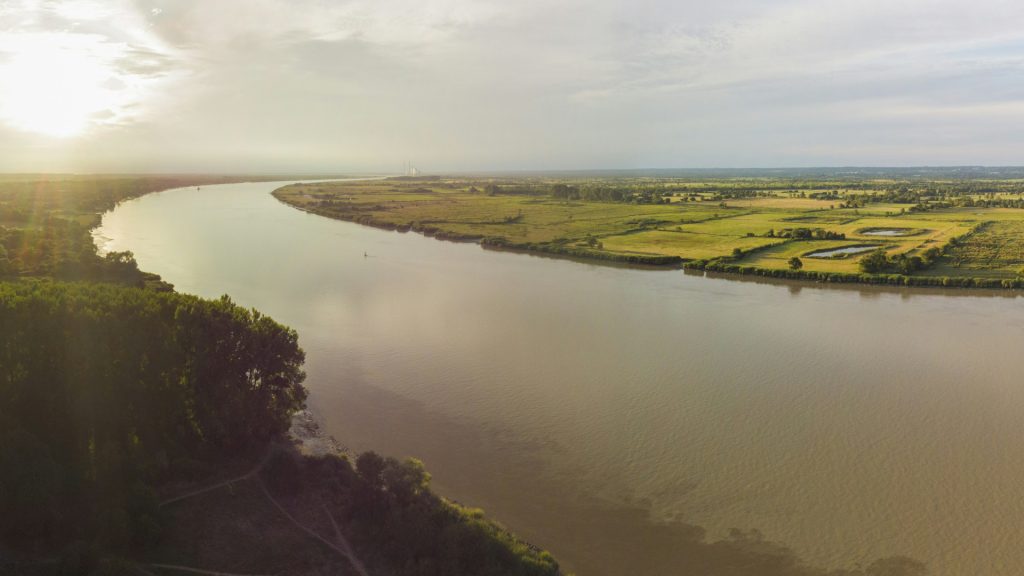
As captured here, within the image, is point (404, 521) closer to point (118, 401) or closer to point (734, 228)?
point (118, 401)

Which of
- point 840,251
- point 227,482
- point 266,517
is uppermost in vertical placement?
point 840,251

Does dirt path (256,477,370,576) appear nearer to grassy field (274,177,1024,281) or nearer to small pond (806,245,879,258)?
grassy field (274,177,1024,281)

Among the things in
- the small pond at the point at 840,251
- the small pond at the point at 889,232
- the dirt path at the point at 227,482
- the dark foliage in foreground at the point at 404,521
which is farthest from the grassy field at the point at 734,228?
the dirt path at the point at 227,482

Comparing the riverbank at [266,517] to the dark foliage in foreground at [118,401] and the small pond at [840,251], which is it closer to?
the dark foliage in foreground at [118,401]

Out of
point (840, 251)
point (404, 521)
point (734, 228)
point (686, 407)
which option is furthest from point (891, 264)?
point (404, 521)

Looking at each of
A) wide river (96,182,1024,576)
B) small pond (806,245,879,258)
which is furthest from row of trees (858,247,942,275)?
small pond (806,245,879,258)

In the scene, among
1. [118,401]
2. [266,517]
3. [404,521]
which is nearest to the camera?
[404,521]
